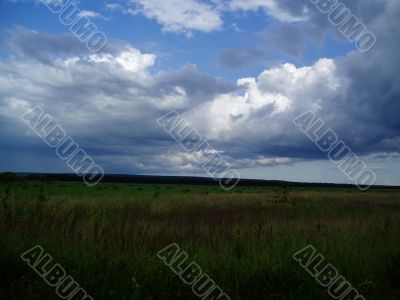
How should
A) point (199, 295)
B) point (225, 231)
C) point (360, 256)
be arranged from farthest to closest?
point (225, 231)
point (360, 256)
point (199, 295)

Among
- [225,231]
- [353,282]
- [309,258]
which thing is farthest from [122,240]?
[353,282]

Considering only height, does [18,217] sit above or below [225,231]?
below

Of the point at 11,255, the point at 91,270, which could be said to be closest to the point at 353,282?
the point at 91,270

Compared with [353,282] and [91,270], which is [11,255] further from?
[353,282]

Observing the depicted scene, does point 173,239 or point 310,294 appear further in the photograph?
point 173,239

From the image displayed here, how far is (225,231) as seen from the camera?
10.6 m

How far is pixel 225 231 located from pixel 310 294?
4929 millimetres

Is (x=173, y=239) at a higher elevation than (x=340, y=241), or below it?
below

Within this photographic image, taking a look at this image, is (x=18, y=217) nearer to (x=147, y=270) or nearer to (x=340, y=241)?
(x=147, y=270)

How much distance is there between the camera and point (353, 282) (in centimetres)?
644

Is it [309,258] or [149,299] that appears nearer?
[149,299]

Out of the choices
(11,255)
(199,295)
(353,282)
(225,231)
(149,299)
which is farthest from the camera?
(225,231)

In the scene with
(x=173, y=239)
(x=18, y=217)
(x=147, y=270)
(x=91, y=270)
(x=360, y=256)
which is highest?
(x=360, y=256)

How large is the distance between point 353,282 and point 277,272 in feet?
4.34
